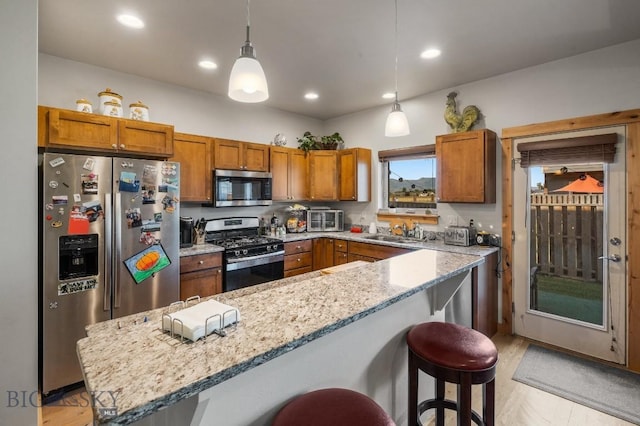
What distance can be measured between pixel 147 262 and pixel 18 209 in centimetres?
105

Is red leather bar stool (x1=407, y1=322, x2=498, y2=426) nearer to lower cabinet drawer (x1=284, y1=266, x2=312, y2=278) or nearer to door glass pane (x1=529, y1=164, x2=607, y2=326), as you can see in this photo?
door glass pane (x1=529, y1=164, x2=607, y2=326)

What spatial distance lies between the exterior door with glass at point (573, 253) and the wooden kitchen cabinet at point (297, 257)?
2.49 meters

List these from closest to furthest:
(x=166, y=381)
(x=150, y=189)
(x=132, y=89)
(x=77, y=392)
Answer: (x=166, y=381)
(x=77, y=392)
(x=150, y=189)
(x=132, y=89)

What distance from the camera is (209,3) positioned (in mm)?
2129

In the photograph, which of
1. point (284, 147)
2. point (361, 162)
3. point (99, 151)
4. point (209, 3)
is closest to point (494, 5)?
point (209, 3)

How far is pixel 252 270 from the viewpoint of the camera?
140 inches

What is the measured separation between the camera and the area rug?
87.6 inches

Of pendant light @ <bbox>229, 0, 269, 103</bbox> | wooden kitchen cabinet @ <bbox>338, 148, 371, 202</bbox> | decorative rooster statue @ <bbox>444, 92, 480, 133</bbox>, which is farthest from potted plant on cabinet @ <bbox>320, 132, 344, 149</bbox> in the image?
pendant light @ <bbox>229, 0, 269, 103</bbox>

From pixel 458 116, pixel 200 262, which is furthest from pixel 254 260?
pixel 458 116

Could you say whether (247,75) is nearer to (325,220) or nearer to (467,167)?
(467,167)

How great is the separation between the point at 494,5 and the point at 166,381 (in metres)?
2.83

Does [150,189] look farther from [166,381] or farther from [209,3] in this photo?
[166,381]

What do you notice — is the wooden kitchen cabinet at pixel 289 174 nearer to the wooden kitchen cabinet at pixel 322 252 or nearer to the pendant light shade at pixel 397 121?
the wooden kitchen cabinet at pixel 322 252

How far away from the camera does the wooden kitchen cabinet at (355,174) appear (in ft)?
14.8
